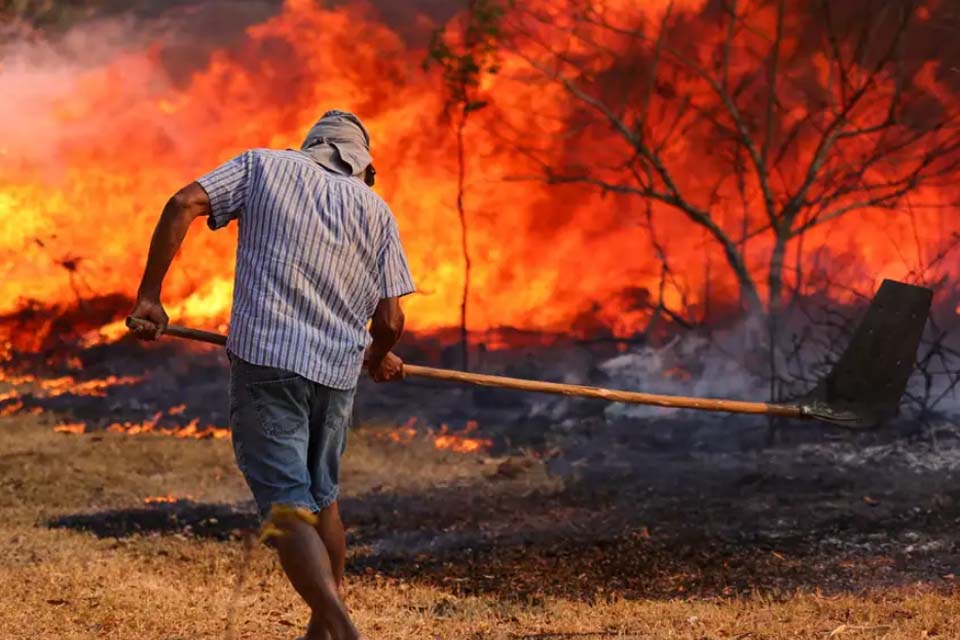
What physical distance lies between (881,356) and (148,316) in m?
3.41

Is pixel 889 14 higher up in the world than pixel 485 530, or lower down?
higher up

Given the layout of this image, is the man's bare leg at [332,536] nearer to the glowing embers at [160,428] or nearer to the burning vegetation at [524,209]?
the burning vegetation at [524,209]

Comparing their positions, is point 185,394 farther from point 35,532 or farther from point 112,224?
point 35,532

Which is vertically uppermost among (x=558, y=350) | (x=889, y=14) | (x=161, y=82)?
(x=889, y=14)

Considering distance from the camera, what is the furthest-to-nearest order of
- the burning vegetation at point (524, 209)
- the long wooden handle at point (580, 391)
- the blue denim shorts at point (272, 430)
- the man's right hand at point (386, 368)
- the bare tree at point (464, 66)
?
the bare tree at point (464, 66), the burning vegetation at point (524, 209), the long wooden handle at point (580, 391), the man's right hand at point (386, 368), the blue denim shorts at point (272, 430)

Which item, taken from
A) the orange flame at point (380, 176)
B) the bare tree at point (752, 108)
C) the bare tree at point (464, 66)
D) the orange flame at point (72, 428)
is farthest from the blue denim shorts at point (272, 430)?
the orange flame at point (380, 176)

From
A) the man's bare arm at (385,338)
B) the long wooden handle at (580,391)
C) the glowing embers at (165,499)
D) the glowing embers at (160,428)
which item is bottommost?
the glowing embers at (165,499)

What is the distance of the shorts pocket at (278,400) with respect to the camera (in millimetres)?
3867

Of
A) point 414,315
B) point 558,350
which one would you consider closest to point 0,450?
point 414,315

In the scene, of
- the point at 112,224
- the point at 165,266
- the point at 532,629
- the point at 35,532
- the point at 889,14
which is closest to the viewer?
the point at 165,266

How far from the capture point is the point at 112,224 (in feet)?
39.5

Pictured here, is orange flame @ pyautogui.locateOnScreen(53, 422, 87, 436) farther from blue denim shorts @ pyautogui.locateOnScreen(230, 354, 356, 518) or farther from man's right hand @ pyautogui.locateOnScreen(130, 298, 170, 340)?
blue denim shorts @ pyautogui.locateOnScreen(230, 354, 356, 518)

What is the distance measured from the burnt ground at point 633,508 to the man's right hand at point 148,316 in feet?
7.48

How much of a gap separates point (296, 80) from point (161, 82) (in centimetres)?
145
